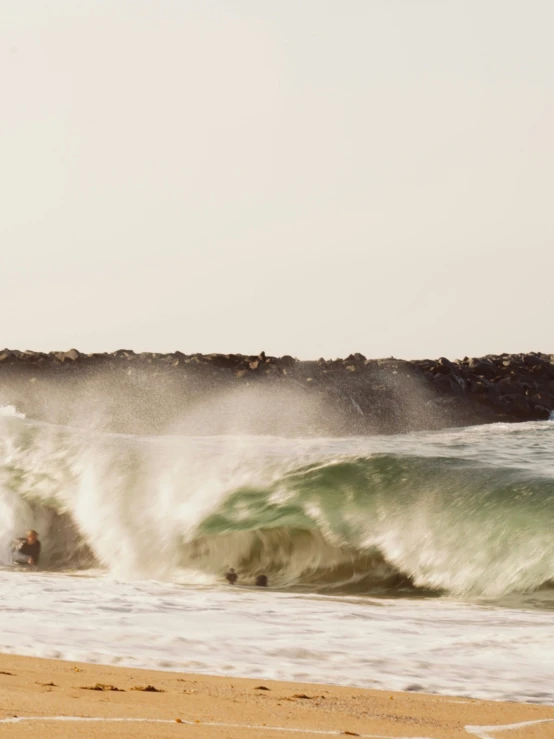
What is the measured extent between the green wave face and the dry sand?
6.22m

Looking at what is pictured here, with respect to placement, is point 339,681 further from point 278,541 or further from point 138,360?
point 138,360

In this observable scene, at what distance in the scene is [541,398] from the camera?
4194 centimetres

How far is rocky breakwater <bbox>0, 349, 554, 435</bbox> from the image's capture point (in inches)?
1458

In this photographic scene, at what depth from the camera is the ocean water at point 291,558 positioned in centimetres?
856

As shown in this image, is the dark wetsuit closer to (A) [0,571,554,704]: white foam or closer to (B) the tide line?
(A) [0,571,554,704]: white foam

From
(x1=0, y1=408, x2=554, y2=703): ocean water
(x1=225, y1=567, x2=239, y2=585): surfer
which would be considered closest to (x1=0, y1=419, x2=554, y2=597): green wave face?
(x1=0, y1=408, x2=554, y2=703): ocean water

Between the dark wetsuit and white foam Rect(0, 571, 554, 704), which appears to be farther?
the dark wetsuit

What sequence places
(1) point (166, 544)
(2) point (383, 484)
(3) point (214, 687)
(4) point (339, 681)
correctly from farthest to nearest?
(2) point (383, 484), (1) point (166, 544), (4) point (339, 681), (3) point (214, 687)

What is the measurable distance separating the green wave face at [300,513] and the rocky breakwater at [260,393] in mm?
14412

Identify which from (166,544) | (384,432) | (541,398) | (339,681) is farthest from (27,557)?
(541,398)

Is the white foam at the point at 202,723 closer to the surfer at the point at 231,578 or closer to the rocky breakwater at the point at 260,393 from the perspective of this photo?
the surfer at the point at 231,578

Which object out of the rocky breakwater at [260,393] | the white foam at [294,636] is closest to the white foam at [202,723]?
the white foam at [294,636]

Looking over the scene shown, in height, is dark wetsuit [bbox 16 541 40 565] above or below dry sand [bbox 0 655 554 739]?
below

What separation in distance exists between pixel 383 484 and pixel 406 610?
5932mm
